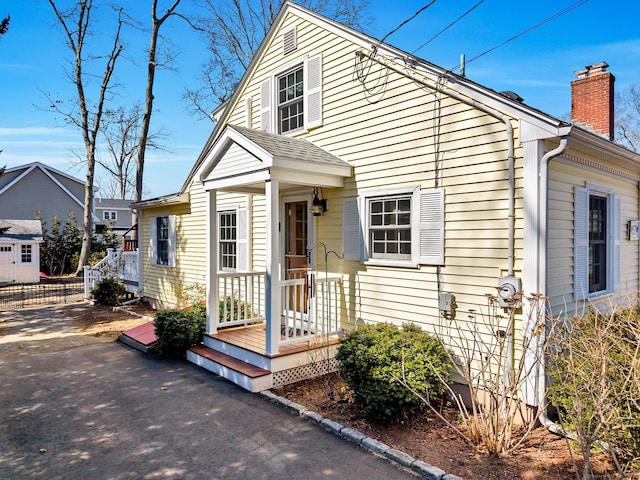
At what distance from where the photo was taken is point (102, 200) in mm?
37969

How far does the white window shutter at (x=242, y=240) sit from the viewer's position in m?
8.85

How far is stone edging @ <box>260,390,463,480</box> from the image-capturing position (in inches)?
144

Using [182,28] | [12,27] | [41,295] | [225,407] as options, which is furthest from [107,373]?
[182,28]

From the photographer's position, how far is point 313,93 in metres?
7.52

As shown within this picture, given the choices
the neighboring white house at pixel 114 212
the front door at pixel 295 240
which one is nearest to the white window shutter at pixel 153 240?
the front door at pixel 295 240

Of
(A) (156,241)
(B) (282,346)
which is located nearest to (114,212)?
(A) (156,241)

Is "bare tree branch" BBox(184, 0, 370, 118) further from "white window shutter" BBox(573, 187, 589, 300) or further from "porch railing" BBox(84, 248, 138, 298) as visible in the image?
"white window shutter" BBox(573, 187, 589, 300)

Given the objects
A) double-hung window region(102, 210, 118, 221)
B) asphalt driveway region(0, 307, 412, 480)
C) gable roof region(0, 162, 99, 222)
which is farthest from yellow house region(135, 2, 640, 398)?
double-hung window region(102, 210, 118, 221)

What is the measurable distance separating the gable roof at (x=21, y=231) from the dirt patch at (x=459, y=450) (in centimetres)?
2035

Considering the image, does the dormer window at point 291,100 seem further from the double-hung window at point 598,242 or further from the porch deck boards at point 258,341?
the double-hung window at point 598,242

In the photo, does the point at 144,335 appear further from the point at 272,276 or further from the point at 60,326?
the point at 272,276

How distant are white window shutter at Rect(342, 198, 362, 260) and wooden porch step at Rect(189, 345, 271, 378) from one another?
230 centimetres

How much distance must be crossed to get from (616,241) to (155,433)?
284 inches

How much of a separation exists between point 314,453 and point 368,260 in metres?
3.15
